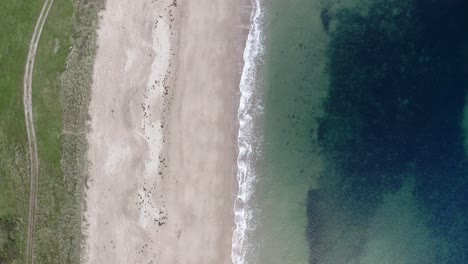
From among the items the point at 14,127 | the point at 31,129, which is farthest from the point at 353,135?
the point at 14,127

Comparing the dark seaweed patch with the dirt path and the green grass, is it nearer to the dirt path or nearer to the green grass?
the dirt path

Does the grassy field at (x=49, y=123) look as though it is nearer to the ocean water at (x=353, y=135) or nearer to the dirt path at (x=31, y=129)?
the dirt path at (x=31, y=129)

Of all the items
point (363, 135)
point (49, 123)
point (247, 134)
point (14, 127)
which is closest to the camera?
point (49, 123)

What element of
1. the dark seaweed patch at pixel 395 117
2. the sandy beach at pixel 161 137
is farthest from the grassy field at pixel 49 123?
the dark seaweed patch at pixel 395 117

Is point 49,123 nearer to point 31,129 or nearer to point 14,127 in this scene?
point 31,129

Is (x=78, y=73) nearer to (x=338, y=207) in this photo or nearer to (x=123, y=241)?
(x=123, y=241)

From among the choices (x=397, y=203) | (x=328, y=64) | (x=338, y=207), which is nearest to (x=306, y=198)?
(x=338, y=207)

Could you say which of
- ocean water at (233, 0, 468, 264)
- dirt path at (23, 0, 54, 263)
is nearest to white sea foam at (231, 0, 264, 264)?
ocean water at (233, 0, 468, 264)
